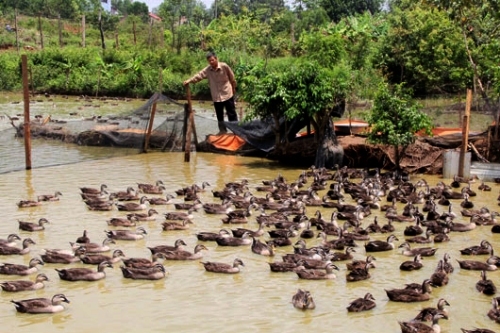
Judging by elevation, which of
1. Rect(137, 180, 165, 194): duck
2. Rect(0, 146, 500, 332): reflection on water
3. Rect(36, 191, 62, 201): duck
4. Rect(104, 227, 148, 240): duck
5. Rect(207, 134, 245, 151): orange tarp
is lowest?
Rect(0, 146, 500, 332): reflection on water

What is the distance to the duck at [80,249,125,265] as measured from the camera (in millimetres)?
12117

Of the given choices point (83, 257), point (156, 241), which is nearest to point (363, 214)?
point (156, 241)

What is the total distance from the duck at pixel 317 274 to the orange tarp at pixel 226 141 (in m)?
12.7

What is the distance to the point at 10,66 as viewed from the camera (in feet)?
167

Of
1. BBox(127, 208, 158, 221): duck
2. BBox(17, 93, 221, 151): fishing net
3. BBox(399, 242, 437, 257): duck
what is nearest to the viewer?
BBox(399, 242, 437, 257): duck

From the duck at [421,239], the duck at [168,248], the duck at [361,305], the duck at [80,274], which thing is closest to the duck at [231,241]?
the duck at [168,248]

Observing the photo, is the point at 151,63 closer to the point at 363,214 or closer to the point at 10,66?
the point at 10,66

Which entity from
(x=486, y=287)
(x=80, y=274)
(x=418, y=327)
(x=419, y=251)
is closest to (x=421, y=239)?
(x=419, y=251)

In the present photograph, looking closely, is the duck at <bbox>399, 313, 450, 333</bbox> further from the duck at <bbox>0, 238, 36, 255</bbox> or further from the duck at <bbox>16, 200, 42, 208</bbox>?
the duck at <bbox>16, 200, 42, 208</bbox>

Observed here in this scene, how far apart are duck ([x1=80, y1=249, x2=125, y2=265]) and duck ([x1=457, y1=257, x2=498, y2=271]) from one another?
18.3 feet

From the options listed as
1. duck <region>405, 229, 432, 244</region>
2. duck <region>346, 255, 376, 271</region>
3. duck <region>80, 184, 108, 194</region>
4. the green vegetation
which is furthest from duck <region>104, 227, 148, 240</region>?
the green vegetation

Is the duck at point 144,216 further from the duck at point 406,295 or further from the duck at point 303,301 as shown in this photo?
the duck at point 406,295

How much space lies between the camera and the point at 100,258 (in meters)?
12.2

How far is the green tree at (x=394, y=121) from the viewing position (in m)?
20.0
